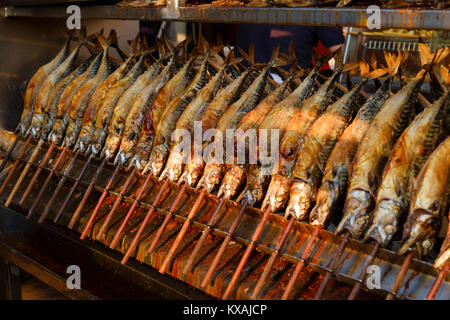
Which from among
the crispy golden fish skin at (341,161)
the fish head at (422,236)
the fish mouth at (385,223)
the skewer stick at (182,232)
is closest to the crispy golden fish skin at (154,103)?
the skewer stick at (182,232)

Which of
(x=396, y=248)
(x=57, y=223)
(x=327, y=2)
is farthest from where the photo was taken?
(x=57, y=223)

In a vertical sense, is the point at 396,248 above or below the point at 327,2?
below

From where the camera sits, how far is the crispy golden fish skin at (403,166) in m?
2.19

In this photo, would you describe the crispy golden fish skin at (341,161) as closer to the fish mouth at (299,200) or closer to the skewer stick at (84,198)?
the fish mouth at (299,200)

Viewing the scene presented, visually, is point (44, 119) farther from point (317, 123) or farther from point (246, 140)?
point (317, 123)

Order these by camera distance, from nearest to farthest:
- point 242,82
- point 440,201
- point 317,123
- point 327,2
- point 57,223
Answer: point 440,201 → point 327,2 → point 317,123 → point 242,82 → point 57,223

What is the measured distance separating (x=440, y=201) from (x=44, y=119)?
3607 mm

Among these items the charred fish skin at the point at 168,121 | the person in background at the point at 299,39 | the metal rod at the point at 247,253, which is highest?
the person in background at the point at 299,39

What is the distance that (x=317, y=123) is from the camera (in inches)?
105

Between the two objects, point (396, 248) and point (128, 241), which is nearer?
point (396, 248)

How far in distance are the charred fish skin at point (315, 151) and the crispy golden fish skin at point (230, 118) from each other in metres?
0.56

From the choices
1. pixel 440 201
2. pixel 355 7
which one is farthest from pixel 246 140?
pixel 440 201

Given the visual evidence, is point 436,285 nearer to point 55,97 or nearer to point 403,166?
point 403,166

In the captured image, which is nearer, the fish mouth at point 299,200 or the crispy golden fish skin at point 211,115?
the fish mouth at point 299,200
